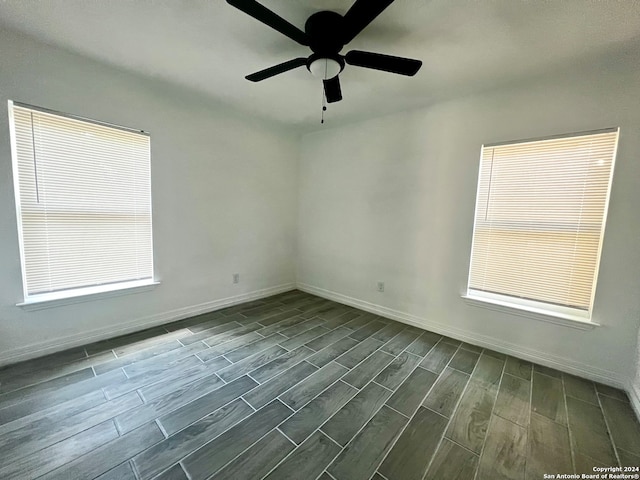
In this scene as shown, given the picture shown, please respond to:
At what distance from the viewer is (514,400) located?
1.80m

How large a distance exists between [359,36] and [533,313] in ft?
8.81

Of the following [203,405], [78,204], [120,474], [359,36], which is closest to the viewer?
[120,474]

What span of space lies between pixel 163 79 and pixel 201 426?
2.96 meters

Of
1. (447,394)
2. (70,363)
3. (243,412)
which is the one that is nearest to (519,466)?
(447,394)

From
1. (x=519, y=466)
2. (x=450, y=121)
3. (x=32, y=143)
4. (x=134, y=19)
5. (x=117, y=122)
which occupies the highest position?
(x=134, y=19)

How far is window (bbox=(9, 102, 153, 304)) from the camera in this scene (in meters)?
2.01

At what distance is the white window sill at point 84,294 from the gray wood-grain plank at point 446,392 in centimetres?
280

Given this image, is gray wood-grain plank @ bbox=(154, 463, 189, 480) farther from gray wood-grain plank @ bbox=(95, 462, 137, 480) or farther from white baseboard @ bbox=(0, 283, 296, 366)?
white baseboard @ bbox=(0, 283, 296, 366)

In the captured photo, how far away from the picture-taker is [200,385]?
1.84 metres

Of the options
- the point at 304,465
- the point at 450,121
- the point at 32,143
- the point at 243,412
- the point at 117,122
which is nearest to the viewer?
the point at 304,465

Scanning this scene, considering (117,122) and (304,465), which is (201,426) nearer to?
(304,465)

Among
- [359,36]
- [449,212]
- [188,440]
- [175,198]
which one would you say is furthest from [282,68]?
[188,440]

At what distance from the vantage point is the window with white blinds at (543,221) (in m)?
2.03

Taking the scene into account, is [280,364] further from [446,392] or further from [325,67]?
[325,67]
